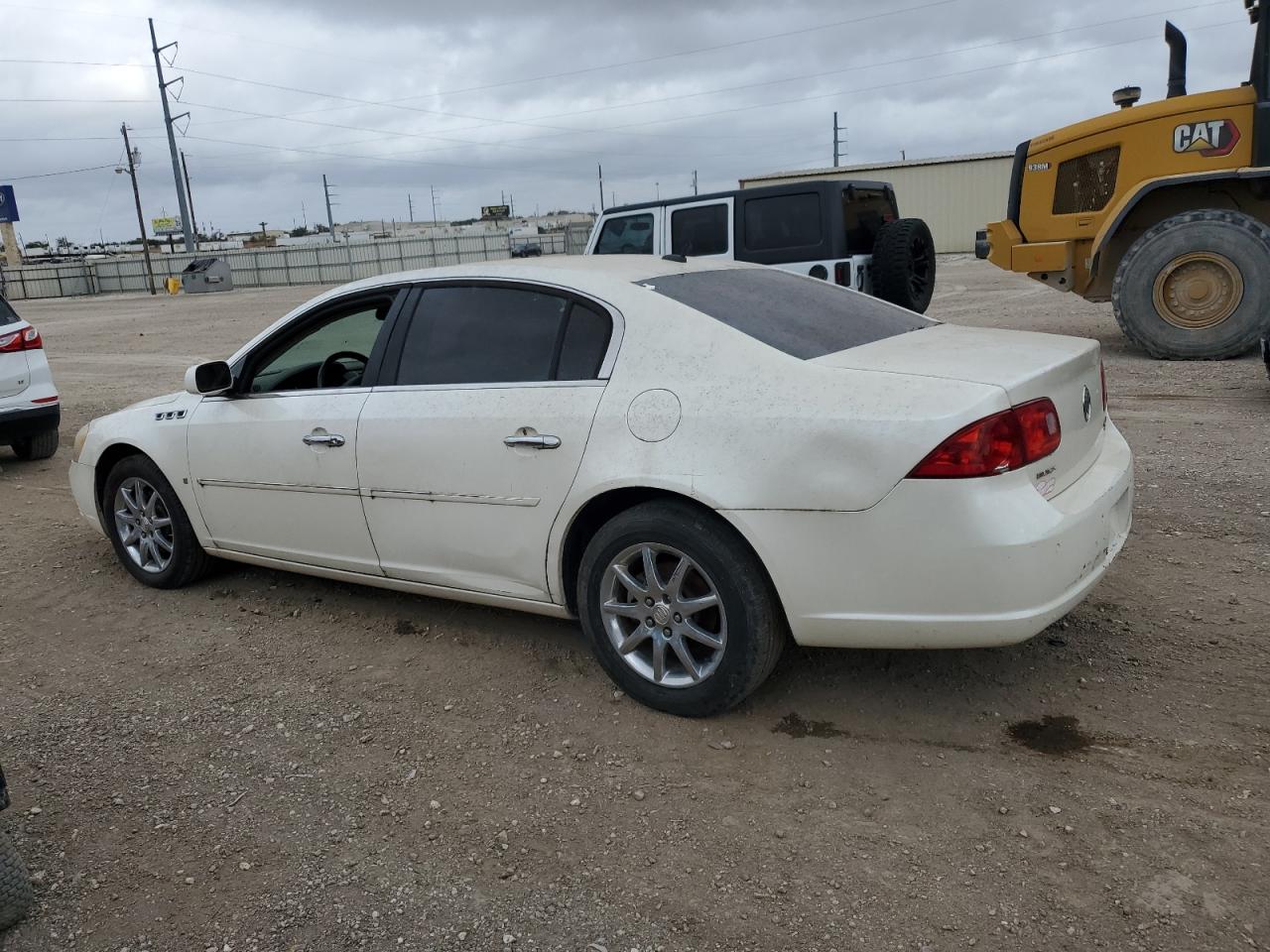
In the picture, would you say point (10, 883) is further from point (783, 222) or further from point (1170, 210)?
point (1170, 210)

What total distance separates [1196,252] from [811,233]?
345 cm

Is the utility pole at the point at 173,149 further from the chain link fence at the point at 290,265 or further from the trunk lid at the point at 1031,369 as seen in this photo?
the trunk lid at the point at 1031,369

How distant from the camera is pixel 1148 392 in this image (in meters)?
8.41

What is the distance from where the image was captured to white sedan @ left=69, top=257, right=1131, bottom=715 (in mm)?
2916

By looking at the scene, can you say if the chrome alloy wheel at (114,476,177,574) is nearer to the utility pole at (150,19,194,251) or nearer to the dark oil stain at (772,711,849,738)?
the dark oil stain at (772,711,849,738)

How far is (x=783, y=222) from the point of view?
1010 centimetres

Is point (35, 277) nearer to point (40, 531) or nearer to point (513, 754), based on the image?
point (40, 531)

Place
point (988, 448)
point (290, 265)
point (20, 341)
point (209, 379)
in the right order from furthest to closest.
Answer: point (290, 265), point (20, 341), point (209, 379), point (988, 448)

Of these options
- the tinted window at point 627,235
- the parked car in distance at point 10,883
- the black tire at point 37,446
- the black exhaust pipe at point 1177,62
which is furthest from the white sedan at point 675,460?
the black exhaust pipe at point 1177,62

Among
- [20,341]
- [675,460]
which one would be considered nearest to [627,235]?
[20,341]

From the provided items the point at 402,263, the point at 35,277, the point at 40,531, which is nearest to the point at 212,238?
the point at 35,277

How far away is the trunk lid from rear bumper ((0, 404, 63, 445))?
7.07 meters

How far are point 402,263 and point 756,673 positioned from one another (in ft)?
153

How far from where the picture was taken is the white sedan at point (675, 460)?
292 cm
